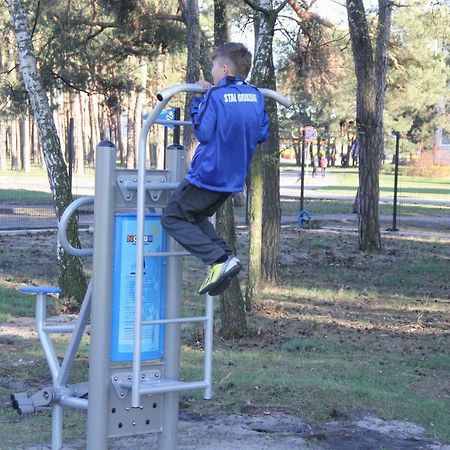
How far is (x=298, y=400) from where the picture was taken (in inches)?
298

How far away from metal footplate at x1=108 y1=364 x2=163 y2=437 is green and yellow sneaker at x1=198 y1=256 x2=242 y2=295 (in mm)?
545

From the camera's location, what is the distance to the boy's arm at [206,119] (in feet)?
16.5

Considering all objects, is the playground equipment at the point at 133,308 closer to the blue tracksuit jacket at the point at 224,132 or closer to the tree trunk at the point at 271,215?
the blue tracksuit jacket at the point at 224,132

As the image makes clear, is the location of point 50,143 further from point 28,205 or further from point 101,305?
point 28,205

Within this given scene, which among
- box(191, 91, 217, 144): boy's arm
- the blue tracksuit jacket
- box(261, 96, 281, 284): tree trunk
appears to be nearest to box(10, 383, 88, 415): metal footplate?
the blue tracksuit jacket

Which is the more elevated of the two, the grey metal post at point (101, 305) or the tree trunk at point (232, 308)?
the grey metal post at point (101, 305)

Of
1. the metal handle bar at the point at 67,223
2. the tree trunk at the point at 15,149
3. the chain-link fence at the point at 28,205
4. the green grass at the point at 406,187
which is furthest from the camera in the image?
the tree trunk at the point at 15,149

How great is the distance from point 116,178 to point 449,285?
12333 millimetres

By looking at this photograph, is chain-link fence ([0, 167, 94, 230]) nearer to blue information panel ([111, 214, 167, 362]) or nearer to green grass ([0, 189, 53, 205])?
green grass ([0, 189, 53, 205])

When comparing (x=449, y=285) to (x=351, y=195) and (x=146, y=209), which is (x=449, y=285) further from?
(x=351, y=195)

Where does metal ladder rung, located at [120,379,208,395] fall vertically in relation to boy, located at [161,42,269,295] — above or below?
below

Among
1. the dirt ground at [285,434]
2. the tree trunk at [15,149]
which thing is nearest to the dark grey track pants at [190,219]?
the dirt ground at [285,434]

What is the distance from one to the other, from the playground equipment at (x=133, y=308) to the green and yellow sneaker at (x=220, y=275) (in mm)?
210

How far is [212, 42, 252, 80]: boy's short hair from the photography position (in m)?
5.16
